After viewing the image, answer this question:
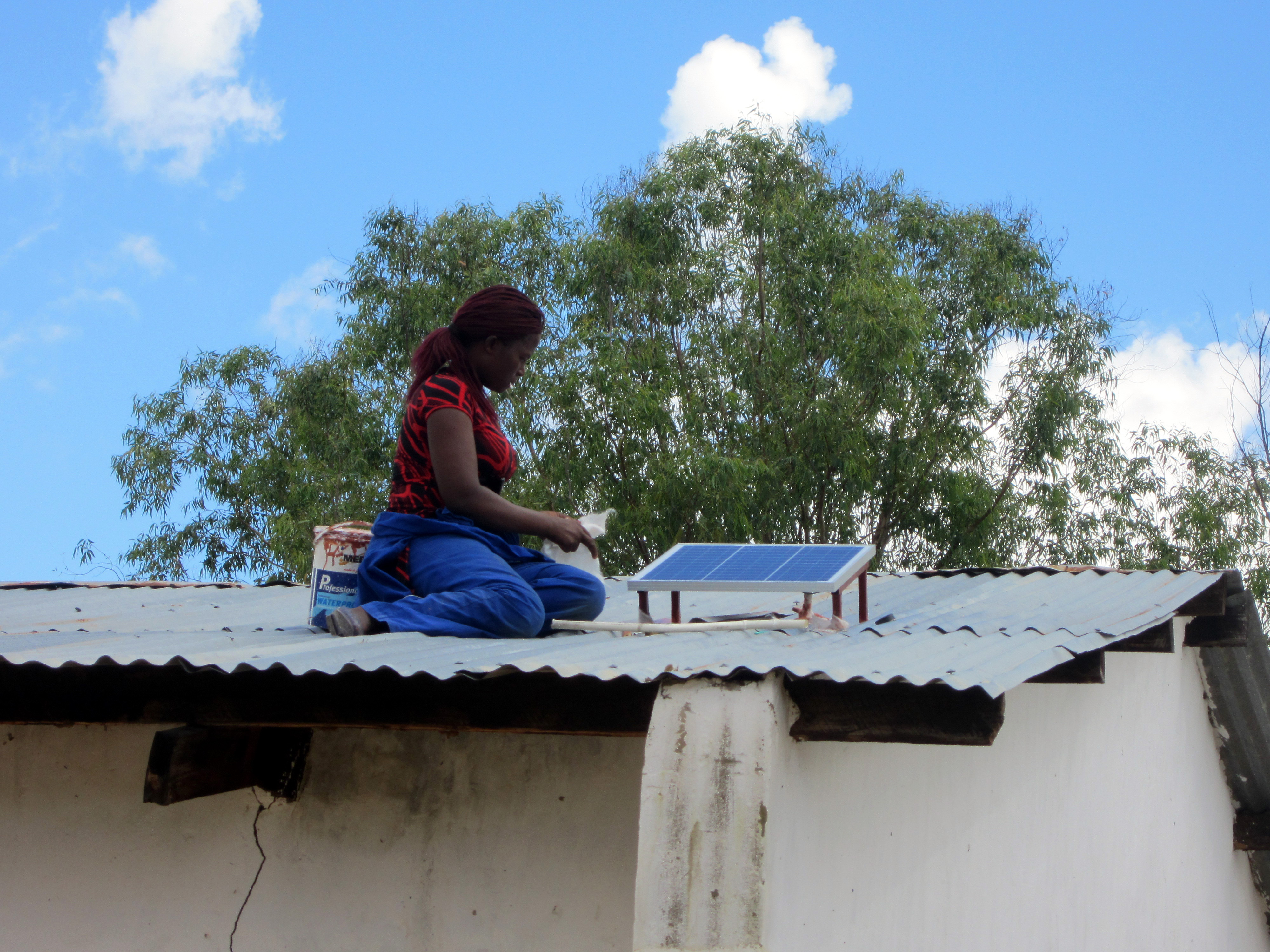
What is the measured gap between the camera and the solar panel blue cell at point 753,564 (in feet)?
13.5

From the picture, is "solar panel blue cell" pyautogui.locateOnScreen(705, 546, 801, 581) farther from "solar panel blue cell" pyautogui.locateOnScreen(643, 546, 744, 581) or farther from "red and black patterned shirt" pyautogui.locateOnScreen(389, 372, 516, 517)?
"red and black patterned shirt" pyautogui.locateOnScreen(389, 372, 516, 517)

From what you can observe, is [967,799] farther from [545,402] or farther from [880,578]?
[545,402]

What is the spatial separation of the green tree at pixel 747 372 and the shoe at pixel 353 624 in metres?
9.66

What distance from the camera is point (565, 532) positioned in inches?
157

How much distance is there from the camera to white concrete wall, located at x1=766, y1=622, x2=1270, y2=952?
3148 millimetres

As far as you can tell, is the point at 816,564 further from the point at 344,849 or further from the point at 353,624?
the point at 344,849

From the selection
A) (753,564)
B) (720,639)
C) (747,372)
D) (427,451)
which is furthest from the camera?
(747,372)

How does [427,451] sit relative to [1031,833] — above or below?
above

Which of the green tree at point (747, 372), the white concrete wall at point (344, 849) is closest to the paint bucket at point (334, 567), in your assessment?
the white concrete wall at point (344, 849)

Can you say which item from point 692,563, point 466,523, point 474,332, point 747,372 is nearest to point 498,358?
point 474,332

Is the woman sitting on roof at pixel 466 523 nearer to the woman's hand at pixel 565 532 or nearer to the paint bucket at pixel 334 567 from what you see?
the woman's hand at pixel 565 532

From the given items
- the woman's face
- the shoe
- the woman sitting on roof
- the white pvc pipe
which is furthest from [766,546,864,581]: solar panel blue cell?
the shoe

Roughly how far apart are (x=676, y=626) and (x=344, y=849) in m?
→ 1.23

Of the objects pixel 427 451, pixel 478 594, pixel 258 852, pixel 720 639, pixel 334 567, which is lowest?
pixel 258 852
